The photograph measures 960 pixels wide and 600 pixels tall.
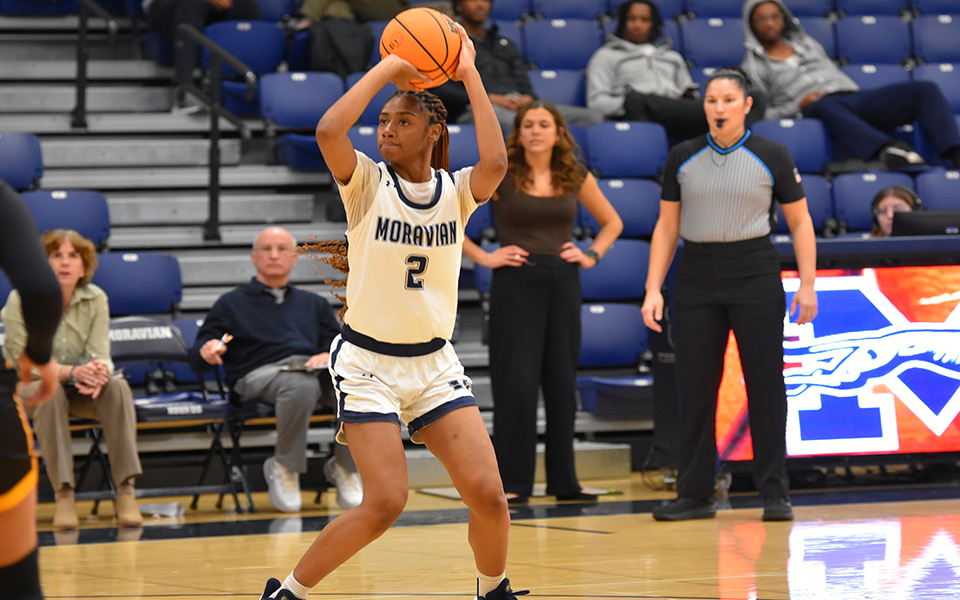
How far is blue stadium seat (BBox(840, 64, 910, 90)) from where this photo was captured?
9.28 m

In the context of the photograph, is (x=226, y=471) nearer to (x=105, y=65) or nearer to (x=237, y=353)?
(x=237, y=353)

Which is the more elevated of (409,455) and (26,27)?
(26,27)

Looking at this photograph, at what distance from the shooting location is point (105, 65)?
880cm

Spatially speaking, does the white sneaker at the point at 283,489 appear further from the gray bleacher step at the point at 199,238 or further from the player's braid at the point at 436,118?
the player's braid at the point at 436,118

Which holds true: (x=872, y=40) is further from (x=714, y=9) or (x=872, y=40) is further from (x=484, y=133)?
(x=484, y=133)

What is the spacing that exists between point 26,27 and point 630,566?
724 cm

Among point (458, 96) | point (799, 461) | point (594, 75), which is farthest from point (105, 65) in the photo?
point (799, 461)

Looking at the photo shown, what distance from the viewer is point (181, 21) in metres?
8.26

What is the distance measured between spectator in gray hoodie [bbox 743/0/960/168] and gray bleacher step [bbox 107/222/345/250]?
3.54 metres

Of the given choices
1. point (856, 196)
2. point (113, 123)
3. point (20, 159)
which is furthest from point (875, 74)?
point (20, 159)

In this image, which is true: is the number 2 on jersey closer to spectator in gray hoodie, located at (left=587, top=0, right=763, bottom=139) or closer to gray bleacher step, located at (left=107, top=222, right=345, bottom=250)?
gray bleacher step, located at (left=107, top=222, right=345, bottom=250)

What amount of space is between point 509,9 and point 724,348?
215 inches

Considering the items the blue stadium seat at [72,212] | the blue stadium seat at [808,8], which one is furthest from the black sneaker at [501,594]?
the blue stadium seat at [808,8]

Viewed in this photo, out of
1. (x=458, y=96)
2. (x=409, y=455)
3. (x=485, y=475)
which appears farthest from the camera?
(x=458, y=96)
